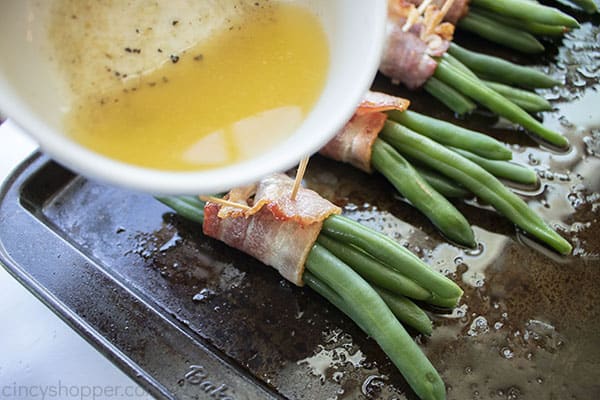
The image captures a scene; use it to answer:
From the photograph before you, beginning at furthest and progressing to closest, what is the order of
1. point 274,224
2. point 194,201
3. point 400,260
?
point 194,201 < point 274,224 < point 400,260

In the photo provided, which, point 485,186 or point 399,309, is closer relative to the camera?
point 399,309

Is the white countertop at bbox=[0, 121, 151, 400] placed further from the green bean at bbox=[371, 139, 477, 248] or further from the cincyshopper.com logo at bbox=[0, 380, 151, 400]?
the green bean at bbox=[371, 139, 477, 248]

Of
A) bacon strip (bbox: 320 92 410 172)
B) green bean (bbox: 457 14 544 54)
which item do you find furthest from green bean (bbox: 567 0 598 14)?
bacon strip (bbox: 320 92 410 172)

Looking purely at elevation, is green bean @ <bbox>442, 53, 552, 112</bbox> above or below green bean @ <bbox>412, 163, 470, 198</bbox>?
above

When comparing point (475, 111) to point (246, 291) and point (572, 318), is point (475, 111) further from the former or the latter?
point (246, 291)

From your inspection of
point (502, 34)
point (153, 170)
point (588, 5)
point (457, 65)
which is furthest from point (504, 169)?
point (153, 170)

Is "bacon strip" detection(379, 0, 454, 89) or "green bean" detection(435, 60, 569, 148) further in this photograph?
"bacon strip" detection(379, 0, 454, 89)

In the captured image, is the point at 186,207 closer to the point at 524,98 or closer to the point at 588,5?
the point at 524,98

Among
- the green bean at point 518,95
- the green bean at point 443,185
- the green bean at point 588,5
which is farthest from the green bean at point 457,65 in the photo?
the green bean at point 588,5
